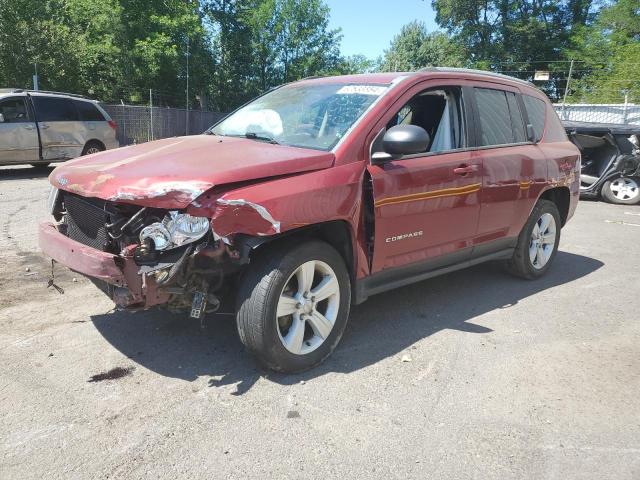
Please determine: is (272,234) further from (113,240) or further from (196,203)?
(113,240)

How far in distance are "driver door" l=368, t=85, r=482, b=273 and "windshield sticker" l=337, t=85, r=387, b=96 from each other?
19 cm

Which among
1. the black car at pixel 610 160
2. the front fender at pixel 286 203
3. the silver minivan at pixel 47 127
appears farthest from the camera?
the silver minivan at pixel 47 127

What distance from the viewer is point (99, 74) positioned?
30219mm

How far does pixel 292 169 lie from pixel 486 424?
1832 millimetres

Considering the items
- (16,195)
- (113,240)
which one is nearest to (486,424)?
(113,240)

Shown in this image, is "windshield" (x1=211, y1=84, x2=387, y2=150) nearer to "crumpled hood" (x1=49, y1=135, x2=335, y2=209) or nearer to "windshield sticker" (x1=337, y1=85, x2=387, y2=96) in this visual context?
"windshield sticker" (x1=337, y1=85, x2=387, y2=96)

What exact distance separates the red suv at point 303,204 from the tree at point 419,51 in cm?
4577

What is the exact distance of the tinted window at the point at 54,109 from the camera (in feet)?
39.0

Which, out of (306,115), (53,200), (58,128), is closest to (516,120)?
(306,115)

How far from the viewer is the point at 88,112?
13188 mm

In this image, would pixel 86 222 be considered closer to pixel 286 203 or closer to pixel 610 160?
pixel 286 203

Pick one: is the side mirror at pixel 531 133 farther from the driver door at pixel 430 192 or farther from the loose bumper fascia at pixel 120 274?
the loose bumper fascia at pixel 120 274


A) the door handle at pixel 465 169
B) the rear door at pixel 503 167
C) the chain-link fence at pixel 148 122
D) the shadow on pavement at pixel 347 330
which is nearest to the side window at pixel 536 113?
the rear door at pixel 503 167

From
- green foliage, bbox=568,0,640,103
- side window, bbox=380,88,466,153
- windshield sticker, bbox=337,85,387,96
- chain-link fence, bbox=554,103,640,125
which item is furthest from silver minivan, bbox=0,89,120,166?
green foliage, bbox=568,0,640,103
